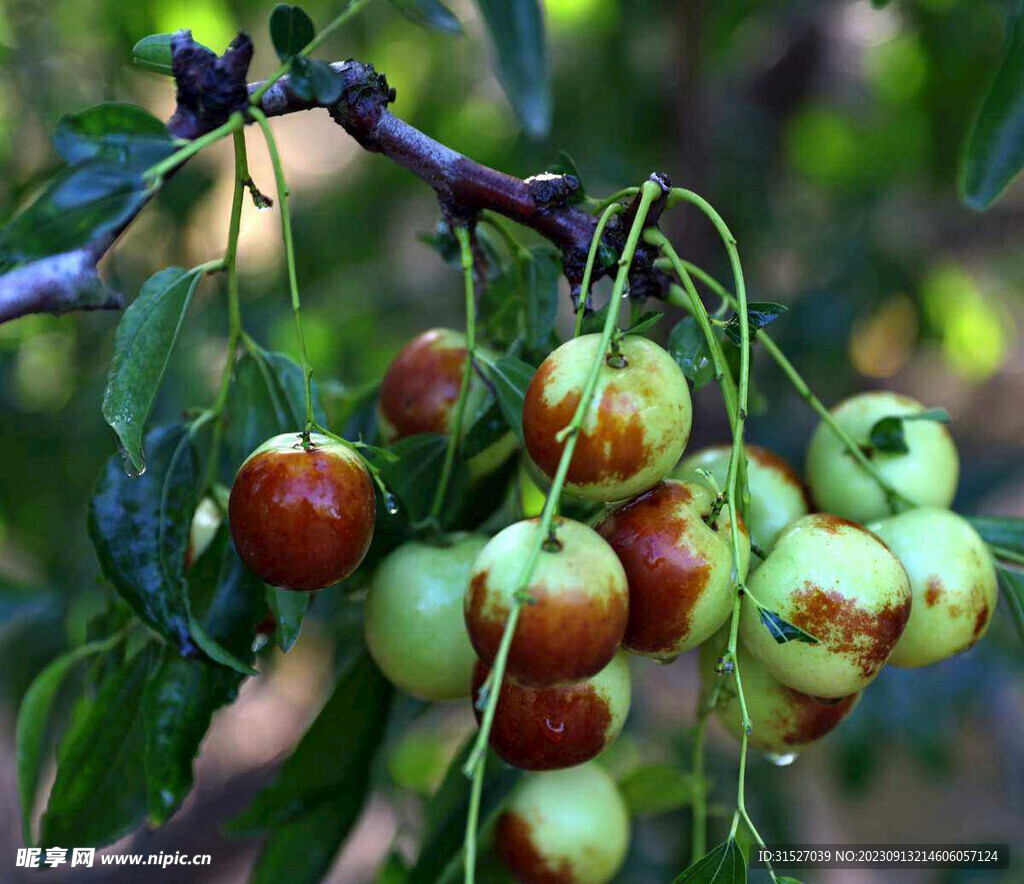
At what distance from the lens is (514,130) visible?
2168 mm

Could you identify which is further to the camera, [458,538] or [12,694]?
[12,694]

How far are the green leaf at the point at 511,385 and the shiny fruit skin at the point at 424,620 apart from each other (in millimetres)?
131

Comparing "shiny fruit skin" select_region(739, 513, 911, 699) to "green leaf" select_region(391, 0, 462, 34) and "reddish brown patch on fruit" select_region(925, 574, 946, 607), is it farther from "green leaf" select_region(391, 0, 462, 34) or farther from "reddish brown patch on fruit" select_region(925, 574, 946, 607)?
"green leaf" select_region(391, 0, 462, 34)

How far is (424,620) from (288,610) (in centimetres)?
12

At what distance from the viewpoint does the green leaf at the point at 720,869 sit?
0.81 meters

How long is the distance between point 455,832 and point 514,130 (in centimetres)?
152

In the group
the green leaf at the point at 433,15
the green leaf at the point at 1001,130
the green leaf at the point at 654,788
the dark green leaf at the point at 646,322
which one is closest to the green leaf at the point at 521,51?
the green leaf at the point at 433,15

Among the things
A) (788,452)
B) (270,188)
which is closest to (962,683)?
(788,452)

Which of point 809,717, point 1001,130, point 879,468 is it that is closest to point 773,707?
point 809,717

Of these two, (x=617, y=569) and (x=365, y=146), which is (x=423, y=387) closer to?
(x=365, y=146)

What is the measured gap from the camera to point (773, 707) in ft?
2.98

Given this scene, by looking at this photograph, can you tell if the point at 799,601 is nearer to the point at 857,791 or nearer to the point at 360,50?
the point at 857,791

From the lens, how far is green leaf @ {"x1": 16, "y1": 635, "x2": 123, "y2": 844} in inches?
41.3

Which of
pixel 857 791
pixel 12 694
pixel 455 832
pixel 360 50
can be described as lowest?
pixel 857 791
